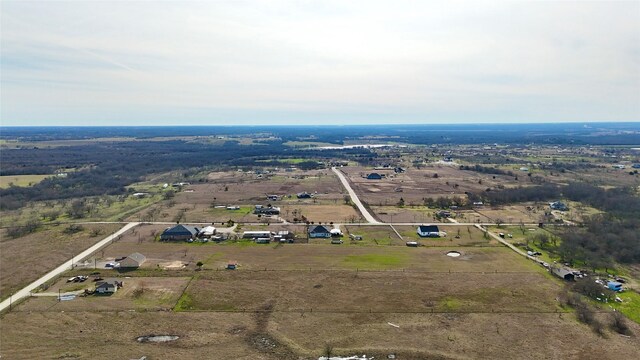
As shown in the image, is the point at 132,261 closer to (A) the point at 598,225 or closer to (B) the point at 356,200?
(B) the point at 356,200

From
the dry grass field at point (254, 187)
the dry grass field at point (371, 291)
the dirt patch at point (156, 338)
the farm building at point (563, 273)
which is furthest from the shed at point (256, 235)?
the farm building at point (563, 273)

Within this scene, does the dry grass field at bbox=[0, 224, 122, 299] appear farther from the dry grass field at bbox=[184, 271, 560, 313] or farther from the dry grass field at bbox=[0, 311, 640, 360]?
the dry grass field at bbox=[184, 271, 560, 313]

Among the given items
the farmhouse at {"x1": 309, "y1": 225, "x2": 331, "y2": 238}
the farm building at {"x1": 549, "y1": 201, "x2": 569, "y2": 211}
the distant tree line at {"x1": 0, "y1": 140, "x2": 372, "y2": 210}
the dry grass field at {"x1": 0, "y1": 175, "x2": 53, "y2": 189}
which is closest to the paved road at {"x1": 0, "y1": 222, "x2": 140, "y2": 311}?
the farmhouse at {"x1": 309, "y1": 225, "x2": 331, "y2": 238}

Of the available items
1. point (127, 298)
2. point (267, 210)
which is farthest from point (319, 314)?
point (267, 210)

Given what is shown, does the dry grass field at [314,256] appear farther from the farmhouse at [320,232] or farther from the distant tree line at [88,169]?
the distant tree line at [88,169]

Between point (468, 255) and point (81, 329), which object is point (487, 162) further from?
point (81, 329)
